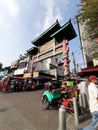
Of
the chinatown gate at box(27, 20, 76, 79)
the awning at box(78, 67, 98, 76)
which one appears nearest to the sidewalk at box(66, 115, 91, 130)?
the chinatown gate at box(27, 20, 76, 79)

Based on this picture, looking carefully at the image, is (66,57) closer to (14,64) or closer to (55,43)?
(55,43)

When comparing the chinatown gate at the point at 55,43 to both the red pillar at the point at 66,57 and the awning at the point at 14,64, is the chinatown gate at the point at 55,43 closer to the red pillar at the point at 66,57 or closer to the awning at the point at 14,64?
the red pillar at the point at 66,57

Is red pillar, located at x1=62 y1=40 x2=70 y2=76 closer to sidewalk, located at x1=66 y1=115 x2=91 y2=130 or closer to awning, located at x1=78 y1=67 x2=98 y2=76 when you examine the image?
awning, located at x1=78 y1=67 x2=98 y2=76

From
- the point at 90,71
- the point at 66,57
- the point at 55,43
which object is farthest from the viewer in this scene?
the point at 55,43

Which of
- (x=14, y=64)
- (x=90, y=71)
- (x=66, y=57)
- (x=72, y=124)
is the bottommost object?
(x=72, y=124)

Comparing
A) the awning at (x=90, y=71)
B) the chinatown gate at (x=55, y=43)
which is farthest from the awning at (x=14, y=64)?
the awning at (x=90, y=71)

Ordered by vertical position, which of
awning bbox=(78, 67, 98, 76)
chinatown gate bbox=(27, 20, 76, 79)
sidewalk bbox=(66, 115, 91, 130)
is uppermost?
chinatown gate bbox=(27, 20, 76, 79)

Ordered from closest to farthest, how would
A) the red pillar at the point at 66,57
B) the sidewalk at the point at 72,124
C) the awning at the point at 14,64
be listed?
the sidewalk at the point at 72,124
the red pillar at the point at 66,57
the awning at the point at 14,64

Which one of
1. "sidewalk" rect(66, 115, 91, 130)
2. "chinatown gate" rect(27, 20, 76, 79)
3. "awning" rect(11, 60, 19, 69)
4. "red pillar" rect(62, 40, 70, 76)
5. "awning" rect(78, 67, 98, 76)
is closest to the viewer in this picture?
"sidewalk" rect(66, 115, 91, 130)

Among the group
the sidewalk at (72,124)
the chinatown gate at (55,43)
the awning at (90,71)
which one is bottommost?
the sidewalk at (72,124)

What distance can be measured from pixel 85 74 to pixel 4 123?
464 inches

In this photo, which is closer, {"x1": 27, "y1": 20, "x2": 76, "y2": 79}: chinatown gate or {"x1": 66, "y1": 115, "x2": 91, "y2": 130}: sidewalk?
{"x1": 66, "y1": 115, "x2": 91, "y2": 130}: sidewalk

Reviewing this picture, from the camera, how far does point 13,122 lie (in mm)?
6402

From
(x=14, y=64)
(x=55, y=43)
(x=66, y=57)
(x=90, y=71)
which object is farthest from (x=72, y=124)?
(x=14, y=64)
